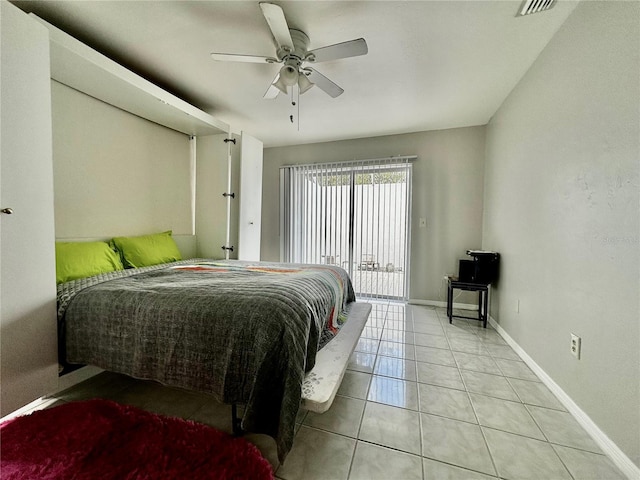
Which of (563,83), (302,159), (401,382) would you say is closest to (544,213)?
(563,83)

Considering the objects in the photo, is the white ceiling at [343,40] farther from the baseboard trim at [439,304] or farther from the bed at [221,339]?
the baseboard trim at [439,304]

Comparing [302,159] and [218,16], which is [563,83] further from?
[302,159]

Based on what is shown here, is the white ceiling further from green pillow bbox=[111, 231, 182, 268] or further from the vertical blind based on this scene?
green pillow bbox=[111, 231, 182, 268]

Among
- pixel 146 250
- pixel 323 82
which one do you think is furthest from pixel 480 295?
pixel 146 250

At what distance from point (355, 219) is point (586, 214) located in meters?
2.69

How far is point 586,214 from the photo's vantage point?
4.74ft

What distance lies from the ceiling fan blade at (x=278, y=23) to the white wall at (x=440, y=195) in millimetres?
2440

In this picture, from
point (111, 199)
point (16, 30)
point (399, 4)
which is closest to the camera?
point (16, 30)

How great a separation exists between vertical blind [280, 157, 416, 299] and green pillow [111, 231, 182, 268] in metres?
1.94

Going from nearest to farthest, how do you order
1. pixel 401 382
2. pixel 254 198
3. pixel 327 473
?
pixel 327 473
pixel 401 382
pixel 254 198

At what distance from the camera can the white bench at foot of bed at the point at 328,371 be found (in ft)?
3.81

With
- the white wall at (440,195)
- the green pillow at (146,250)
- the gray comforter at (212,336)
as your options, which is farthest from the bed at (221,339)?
the white wall at (440,195)

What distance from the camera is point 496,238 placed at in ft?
9.51

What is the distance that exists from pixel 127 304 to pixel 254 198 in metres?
2.29
